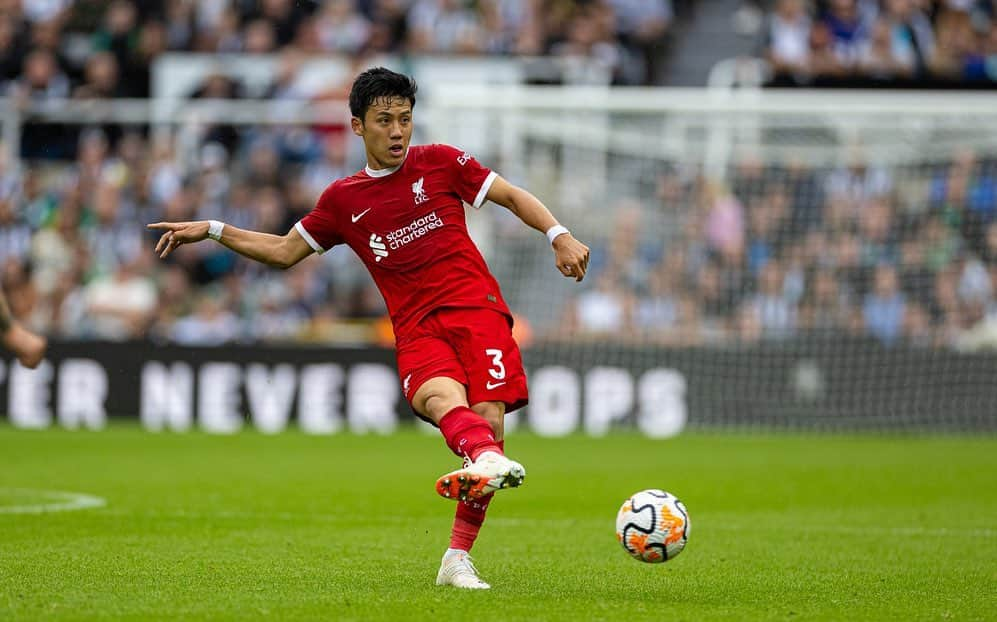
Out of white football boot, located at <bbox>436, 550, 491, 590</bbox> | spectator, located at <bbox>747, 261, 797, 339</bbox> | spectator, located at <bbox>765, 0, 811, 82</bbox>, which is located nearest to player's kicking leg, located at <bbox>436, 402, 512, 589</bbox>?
white football boot, located at <bbox>436, 550, 491, 590</bbox>

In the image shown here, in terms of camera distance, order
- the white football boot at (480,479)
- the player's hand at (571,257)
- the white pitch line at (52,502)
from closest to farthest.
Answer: the white football boot at (480,479)
the player's hand at (571,257)
the white pitch line at (52,502)

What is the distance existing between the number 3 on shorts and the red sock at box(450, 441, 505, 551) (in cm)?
57

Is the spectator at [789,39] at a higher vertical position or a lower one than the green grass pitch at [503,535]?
higher

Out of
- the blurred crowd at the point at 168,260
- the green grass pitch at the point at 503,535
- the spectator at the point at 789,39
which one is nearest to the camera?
the green grass pitch at the point at 503,535

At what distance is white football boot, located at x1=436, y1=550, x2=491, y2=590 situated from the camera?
24.4 feet

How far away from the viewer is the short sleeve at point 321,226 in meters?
7.95

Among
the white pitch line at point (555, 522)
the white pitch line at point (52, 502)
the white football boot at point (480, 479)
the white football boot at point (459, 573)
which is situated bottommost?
the white pitch line at point (52, 502)

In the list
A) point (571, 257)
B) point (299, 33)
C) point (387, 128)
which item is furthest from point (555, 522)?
point (299, 33)

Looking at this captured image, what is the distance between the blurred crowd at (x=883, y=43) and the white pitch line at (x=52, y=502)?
43.6ft

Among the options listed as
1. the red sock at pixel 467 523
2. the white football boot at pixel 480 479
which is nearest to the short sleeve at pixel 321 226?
the red sock at pixel 467 523

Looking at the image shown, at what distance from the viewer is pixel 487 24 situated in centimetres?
2453

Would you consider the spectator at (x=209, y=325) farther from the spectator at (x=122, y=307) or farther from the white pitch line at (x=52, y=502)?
the white pitch line at (x=52, y=502)

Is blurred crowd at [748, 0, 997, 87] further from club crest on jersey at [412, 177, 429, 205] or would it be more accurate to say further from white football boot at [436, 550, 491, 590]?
white football boot at [436, 550, 491, 590]

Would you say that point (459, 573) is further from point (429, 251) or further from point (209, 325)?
point (209, 325)
